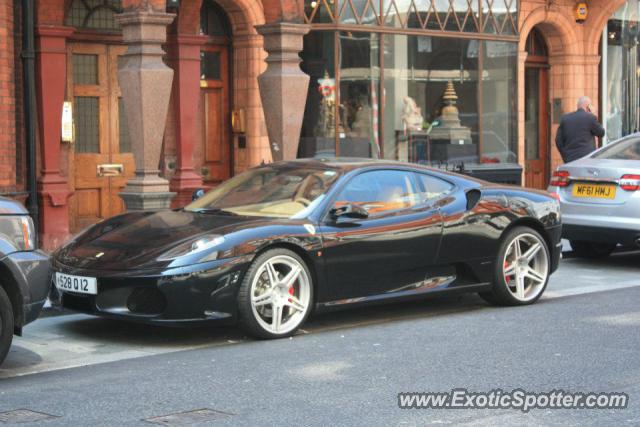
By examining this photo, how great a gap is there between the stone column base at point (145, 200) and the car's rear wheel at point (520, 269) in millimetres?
4244

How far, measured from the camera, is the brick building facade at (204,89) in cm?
1451

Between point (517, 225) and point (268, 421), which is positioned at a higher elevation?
point (517, 225)

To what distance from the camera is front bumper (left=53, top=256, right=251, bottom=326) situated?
7.99 meters

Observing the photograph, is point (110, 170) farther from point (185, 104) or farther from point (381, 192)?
point (381, 192)

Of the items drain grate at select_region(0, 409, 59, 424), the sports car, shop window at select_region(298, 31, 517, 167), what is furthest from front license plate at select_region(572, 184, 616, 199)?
drain grate at select_region(0, 409, 59, 424)

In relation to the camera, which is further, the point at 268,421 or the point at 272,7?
the point at 272,7

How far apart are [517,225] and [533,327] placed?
138 cm

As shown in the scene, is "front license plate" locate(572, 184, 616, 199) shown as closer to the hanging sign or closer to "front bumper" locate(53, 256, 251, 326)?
"front bumper" locate(53, 256, 251, 326)

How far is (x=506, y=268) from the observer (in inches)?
391

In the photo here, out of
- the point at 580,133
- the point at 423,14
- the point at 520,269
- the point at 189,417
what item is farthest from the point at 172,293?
the point at 423,14

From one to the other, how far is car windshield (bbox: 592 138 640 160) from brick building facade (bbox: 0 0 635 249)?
3.58 m

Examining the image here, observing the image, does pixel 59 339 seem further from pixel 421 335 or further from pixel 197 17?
pixel 197 17

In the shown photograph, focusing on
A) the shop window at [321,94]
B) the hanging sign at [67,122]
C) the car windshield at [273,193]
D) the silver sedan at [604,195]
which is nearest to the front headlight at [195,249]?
the car windshield at [273,193]

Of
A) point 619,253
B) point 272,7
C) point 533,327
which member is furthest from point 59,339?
point 619,253
